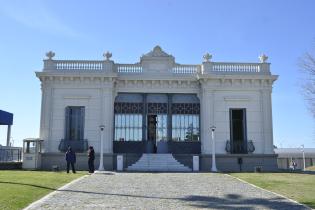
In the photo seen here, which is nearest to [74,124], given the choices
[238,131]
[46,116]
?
[46,116]

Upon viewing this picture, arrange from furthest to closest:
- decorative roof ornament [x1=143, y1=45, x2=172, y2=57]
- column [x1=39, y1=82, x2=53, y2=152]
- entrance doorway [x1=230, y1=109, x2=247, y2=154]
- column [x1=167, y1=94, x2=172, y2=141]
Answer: decorative roof ornament [x1=143, y1=45, x2=172, y2=57]
column [x1=167, y1=94, x2=172, y2=141]
entrance doorway [x1=230, y1=109, x2=247, y2=154]
column [x1=39, y1=82, x2=53, y2=152]

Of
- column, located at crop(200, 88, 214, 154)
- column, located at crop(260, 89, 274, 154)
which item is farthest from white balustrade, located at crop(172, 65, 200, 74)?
column, located at crop(260, 89, 274, 154)

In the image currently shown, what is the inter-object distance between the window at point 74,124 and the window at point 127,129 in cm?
229

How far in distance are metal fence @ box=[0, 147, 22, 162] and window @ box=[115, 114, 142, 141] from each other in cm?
679

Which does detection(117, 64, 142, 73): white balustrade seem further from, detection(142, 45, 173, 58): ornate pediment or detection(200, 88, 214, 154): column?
detection(200, 88, 214, 154): column

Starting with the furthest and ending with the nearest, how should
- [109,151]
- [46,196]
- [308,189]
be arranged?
[109,151] < [308,189] < [46,196]

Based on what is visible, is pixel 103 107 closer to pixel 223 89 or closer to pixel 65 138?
pixel 65 138

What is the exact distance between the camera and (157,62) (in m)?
28.3

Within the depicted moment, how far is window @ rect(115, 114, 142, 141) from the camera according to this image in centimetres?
2772

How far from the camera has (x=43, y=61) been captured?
2784 cm

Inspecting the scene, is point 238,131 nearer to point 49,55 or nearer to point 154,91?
point 154,91

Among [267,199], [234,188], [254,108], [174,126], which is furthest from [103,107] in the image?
[267,199]

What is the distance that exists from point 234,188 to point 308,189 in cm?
252

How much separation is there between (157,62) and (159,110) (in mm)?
3255
